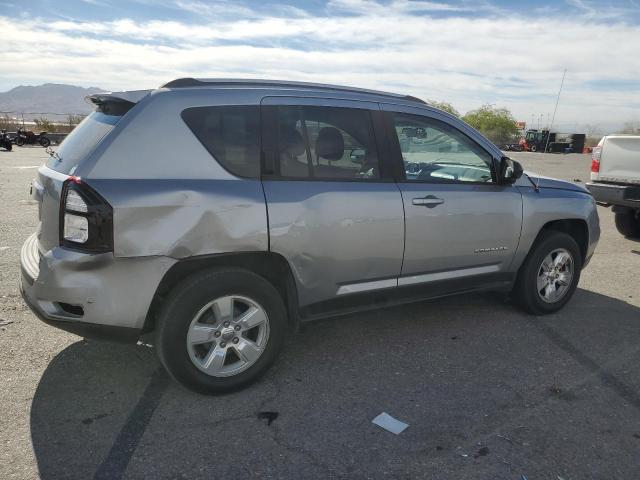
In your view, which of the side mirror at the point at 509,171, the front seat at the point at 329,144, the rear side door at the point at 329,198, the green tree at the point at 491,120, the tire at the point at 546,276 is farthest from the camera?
the green tree at the point at 491,120

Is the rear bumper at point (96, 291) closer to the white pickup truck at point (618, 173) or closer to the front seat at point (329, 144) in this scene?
the front seat at point (329, 144)

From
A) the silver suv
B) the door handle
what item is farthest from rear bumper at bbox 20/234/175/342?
the door handle

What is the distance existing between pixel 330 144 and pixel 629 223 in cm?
667

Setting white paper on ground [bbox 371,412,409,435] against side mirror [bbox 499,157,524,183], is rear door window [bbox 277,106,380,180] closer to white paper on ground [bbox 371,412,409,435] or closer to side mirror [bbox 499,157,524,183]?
side mirror [bbox 499,157,524,183]

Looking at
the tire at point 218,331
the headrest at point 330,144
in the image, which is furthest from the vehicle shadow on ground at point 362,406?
the headrest at point 330,144

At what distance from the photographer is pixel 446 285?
4.12m

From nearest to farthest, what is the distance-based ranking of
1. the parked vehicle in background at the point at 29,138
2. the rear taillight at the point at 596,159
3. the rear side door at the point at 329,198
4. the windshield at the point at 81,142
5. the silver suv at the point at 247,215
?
the silver suv at the point at 247,215
the windshield at the point at 81,142
the rear side door at the point at 329,198
the rear taillight at the point at 596,159
the parked vehicle in background at the point at 29,138

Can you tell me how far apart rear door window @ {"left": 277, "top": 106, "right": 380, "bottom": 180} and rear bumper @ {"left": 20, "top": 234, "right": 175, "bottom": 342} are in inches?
41.0

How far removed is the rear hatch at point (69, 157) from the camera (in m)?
2.91

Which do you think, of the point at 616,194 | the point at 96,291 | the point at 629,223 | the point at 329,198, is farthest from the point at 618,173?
the point at 96,291

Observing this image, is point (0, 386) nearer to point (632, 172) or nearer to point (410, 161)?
point (410, 161)

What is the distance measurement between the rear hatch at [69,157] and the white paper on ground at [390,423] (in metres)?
2.06

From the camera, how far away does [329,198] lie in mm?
3389

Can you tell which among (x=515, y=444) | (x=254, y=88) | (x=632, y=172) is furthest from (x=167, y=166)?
(x=632, y=172)
